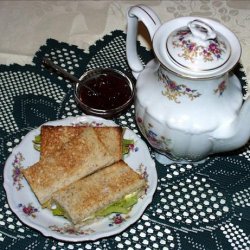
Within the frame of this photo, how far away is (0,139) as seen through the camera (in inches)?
52.0

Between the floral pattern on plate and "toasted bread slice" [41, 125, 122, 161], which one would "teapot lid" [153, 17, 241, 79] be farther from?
the floral pattern on plate

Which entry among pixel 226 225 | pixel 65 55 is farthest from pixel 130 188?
pixel 65 55

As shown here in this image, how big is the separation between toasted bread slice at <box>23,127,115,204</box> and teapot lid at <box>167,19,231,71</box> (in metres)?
0.26

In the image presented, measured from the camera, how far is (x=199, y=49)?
1.11 metres

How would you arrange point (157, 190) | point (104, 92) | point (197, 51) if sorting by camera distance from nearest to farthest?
point (197, 51), point (157, 190), point (104, 92)

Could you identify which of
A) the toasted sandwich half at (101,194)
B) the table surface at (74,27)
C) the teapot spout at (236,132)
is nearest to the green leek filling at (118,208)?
the toasted sandwich half at (101,194)

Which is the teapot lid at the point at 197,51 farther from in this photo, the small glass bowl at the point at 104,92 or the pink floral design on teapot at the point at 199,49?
the small glass bowl at the point at 104,92

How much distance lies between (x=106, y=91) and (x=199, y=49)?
340 mm

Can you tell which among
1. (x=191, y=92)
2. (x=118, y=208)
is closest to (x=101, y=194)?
(x=118, y=208)

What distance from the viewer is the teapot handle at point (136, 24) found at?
1.20 meters

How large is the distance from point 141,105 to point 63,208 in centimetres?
27

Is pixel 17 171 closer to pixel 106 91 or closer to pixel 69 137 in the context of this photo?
pixel 69 137

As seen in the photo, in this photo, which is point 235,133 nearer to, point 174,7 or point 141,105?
point 141,105

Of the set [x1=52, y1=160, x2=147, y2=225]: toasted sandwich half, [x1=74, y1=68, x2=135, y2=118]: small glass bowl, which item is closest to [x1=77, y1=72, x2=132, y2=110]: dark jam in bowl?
[x1=74, y1=68, x2=135, y2=118]: small glass bowl
